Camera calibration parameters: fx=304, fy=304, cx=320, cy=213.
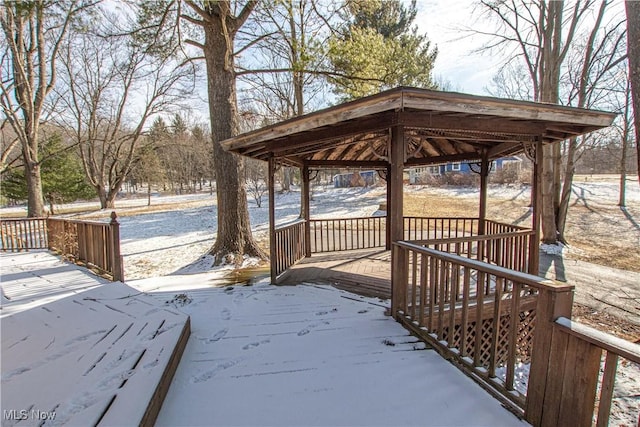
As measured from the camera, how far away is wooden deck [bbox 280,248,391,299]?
15.0 feet

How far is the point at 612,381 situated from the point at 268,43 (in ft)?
28.6

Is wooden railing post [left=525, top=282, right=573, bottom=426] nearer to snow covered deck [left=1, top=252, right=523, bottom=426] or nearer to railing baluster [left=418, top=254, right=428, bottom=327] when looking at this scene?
snow covered deck [left=1, top=252, right=523, bottom=426]

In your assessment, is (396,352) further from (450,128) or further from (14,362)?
(14,362)

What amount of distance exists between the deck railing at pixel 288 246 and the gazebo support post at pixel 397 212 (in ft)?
7.66

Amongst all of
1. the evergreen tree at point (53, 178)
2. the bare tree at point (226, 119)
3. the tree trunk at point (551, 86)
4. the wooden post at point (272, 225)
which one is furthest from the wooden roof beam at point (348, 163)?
the evergreen tree at point (53, 178)

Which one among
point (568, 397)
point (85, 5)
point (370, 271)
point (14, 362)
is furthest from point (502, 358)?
point (85, 5)

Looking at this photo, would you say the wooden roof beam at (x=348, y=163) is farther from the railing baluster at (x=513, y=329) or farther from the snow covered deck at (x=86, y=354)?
the railing baluster at (x=513, y=329)

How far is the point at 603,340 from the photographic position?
1476 millimetres

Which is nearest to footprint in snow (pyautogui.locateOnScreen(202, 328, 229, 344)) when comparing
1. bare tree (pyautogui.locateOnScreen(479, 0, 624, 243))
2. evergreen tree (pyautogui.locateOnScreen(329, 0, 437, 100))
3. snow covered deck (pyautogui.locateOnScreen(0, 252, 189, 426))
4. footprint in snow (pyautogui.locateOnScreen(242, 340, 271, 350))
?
snow covered deck (pyautogui.locateOnScreen(0, 252, 189, 426))

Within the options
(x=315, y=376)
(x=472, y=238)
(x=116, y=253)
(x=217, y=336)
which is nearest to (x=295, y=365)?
(x=315, y=376)

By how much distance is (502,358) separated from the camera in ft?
13.3

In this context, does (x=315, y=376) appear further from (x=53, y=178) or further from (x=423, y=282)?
(x=53, y=178)

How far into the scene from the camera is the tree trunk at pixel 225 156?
22.4 feet

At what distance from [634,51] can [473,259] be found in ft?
8.72
